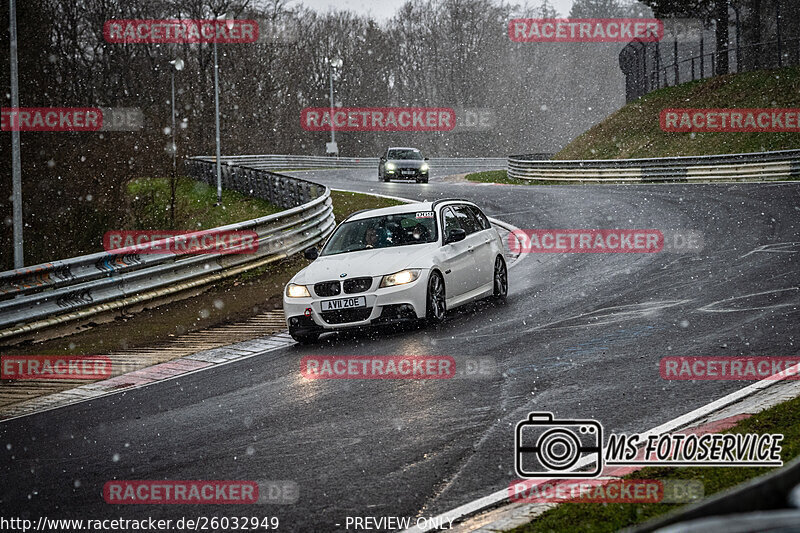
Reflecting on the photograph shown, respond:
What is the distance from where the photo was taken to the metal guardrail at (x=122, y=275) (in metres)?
12.8

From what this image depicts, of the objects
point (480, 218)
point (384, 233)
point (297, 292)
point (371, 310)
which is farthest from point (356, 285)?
point (480, 218)

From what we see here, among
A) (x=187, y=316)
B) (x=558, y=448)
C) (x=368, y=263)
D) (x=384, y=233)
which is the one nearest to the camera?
(x=558, y=448)

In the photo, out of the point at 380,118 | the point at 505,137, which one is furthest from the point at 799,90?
the point at 505,137

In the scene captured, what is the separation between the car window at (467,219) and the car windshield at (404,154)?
90.1 ft

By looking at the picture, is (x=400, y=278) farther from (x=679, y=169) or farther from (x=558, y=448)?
(x=679, y=169)

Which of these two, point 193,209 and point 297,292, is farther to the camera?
point 193,209

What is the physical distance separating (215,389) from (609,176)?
29.6m

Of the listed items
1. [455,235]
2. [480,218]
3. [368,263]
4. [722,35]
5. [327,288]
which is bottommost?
[327,288]

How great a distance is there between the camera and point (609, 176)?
36812mm

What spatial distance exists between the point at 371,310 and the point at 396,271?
585 mm

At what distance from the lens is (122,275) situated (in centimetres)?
1466

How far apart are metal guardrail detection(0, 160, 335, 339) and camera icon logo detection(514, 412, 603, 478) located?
8.28 meters

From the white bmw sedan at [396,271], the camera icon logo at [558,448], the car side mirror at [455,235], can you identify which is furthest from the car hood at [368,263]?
the camera icon logo at [558,448]

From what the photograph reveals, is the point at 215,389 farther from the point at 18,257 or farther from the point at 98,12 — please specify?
the point at 98,12
